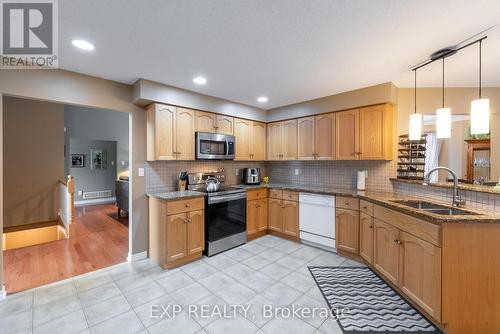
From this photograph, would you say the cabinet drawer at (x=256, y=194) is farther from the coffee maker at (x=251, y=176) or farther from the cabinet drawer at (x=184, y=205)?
the cabinet drawer at (x=184, y=205)

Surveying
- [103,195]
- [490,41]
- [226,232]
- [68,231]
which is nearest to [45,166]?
[68,231]

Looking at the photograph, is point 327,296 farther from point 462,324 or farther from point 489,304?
point 489,304

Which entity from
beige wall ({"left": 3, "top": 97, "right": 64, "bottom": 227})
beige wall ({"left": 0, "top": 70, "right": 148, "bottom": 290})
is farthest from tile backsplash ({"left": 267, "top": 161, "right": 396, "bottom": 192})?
beige wall ({"left": 3, "top": 97, "right": 64, "bottom": 227})

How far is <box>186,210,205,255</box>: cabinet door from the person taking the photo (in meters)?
2.94

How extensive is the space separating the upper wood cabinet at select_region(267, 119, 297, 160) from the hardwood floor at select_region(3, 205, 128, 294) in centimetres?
298

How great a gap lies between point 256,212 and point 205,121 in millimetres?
1736

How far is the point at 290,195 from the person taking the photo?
3.71 m

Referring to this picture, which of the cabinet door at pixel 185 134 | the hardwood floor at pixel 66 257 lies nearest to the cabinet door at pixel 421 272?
the cabinet door at pixel 185 134

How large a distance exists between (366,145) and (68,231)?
17.0 ft

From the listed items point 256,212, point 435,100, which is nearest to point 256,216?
point 256,212

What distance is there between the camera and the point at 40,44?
6.40 feet

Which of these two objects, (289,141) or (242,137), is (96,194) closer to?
(242,137)

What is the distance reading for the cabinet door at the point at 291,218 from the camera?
143 inches

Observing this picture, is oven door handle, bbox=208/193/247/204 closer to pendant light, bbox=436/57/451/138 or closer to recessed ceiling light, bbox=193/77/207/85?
recessed ceiling light, bbox=193/77/207/85
